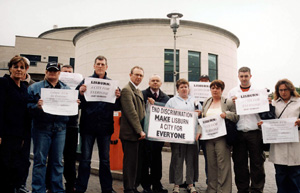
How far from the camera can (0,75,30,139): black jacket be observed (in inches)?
153

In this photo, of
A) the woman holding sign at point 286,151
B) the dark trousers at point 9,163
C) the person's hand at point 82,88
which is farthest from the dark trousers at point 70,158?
the woman holding sign at point 286,151

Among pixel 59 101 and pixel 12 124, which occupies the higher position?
pixel 59 101

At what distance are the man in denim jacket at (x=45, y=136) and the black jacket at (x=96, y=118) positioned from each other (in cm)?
38

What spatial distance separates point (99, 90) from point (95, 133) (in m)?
0.82

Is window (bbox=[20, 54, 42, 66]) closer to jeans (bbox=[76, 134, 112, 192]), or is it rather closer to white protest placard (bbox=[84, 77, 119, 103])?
white protest placard (bbox=[84, 77, 119, 103])

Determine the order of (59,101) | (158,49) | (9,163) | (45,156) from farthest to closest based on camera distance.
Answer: (158,49) < (59,101) < (45,156) < (9,163)

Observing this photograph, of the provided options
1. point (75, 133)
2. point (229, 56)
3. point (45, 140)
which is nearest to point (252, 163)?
point (75, 133)

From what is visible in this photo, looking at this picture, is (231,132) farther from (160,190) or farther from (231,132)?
(160,190)

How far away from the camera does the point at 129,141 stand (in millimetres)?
4961

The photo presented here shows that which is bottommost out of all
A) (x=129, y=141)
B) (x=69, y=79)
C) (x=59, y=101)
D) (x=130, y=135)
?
(x=129, y=141)

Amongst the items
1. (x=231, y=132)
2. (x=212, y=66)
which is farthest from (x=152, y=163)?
(x=212, y=66)

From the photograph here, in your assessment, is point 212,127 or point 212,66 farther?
point 212,66

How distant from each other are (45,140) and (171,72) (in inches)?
1038

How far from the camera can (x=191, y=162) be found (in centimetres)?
539
